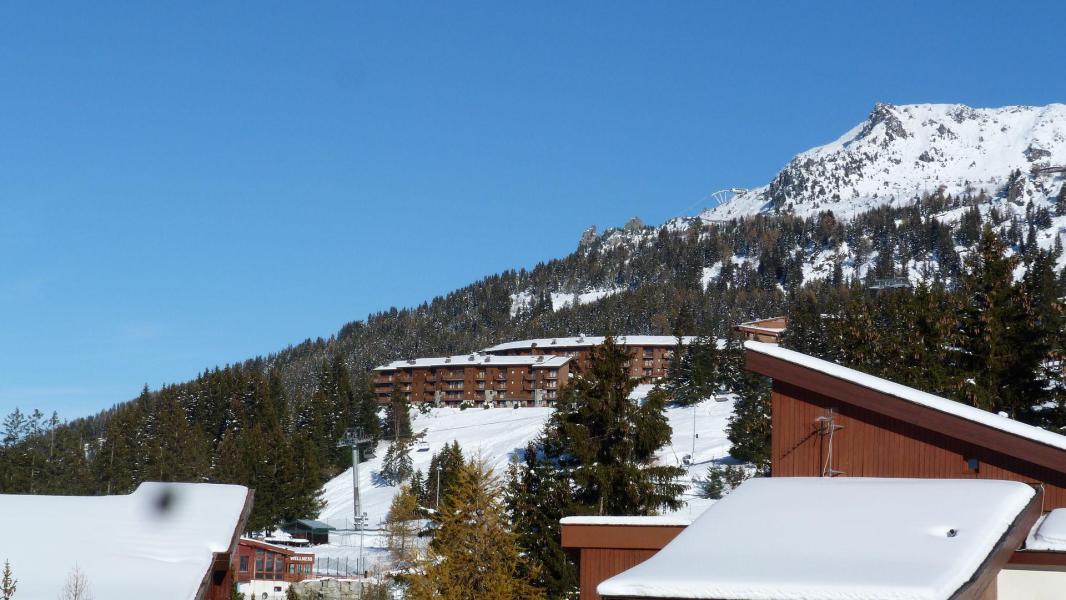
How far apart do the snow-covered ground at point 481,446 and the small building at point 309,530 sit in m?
0.81

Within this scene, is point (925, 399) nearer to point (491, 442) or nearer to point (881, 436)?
point (881, 436)

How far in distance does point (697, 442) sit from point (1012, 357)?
151 ft

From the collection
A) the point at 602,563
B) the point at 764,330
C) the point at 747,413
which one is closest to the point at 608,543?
the point at 602,563

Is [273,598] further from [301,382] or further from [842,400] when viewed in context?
[301,382]

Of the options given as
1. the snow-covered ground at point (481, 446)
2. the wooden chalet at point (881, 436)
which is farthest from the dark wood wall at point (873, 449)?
the snow-covered ground at point (481, 446)

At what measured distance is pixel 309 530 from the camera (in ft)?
242

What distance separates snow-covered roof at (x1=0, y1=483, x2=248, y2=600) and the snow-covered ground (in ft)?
161

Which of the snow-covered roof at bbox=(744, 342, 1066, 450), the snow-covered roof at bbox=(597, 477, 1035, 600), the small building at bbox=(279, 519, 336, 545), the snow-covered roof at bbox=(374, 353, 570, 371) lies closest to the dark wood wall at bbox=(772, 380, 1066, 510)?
the snow-covered roof at bbox=(744, 342, 1066, 450)

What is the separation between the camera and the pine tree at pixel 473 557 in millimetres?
27984

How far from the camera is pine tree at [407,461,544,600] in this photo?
27984 mm

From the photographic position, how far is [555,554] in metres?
32.0

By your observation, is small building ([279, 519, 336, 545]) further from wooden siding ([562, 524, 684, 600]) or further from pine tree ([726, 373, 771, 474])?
wooden siding ([562, 524, 684, 600])

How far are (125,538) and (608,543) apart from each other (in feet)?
18.8

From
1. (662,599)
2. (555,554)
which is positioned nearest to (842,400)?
(662,599)
